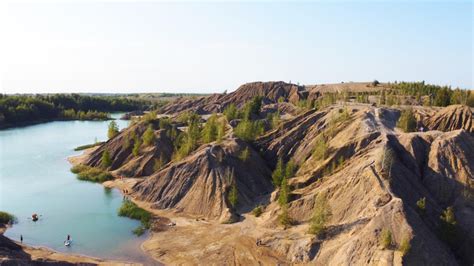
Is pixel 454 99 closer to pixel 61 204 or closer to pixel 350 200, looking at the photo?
pixel 350 200

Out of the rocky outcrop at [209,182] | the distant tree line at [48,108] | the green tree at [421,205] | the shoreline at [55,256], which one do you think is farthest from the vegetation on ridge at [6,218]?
the distant tree line at [48,108]

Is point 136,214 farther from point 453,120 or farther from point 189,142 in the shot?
point 453,120

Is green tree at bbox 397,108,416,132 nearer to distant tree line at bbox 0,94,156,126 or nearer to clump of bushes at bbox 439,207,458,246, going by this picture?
clump of bushes at bbox 439,207,458,246

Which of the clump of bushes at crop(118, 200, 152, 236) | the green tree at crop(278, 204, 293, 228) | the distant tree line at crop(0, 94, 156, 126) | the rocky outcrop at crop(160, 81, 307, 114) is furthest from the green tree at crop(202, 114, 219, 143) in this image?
the distant tree line at crop(0, 94, 156, 126)

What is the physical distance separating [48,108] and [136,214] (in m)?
127

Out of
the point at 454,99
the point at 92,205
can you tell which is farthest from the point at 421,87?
the point at 92,205

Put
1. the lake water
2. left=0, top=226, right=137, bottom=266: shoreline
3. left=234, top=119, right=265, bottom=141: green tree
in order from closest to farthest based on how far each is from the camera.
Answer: left=0, top=226, right=137, bottom=266: shoreline < the lake water < left=234, top=119, right=265, bottom=141: green tree

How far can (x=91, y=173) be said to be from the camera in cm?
6925

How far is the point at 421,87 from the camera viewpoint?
91438mm

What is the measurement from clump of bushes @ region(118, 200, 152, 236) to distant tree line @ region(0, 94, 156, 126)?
4008 inches

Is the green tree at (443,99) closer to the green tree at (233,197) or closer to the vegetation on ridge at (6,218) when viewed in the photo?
the green tree at (233,197)

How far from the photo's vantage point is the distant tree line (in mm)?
139875

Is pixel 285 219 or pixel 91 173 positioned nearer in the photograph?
pixel 285 219

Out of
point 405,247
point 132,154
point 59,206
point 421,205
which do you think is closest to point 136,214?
point 59,206
